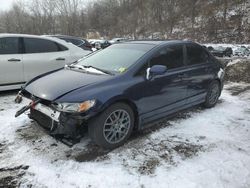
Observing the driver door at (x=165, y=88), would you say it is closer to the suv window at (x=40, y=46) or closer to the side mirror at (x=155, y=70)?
the side mirror at (x=155, y=70)

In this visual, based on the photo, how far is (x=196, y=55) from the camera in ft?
18.7

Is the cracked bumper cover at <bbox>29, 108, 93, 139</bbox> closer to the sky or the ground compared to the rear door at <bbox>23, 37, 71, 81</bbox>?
closer to the ground

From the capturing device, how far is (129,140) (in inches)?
173

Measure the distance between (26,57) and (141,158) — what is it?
14.3 feet

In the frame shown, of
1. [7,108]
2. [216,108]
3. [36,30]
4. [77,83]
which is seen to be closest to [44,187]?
[77,83]

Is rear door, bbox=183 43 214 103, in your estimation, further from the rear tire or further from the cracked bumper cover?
the cracked bumper cover

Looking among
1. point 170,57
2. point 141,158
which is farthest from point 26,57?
point 141,158

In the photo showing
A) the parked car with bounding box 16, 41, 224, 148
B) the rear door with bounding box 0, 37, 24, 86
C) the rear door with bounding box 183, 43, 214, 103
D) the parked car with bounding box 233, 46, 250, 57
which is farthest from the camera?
the parked car with bounding box 233, 46, 250, 57

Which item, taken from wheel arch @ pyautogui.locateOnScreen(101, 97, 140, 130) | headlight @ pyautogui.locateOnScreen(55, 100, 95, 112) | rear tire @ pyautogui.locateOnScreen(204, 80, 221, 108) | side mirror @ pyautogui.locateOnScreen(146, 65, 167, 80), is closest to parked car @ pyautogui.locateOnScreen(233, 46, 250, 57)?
rear tire @ pyautogui.locateOnScreen(204, 80, 221, 108)

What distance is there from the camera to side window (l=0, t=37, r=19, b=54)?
6.65 meters

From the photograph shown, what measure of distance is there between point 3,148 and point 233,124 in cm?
392

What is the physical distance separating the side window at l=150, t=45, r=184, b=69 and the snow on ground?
107cm

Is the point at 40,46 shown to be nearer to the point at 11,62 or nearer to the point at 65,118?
the point at 11,62

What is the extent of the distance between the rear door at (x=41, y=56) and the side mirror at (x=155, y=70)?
367cm
